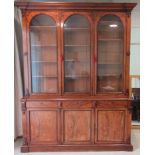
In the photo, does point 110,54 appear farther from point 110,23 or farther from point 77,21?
point 77,21

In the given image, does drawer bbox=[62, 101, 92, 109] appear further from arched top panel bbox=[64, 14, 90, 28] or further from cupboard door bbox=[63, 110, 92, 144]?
arched top panel bbox=[64, 14, 90, 28]

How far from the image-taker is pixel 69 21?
3.28 meters

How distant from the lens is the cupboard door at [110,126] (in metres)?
3.25

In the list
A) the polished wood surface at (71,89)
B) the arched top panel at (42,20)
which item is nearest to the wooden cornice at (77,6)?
the polished wood surface at (71,89)

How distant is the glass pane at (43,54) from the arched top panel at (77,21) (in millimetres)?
250

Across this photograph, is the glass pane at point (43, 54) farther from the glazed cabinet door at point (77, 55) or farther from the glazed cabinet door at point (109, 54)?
the glazed cabinet door at point (109, 54)

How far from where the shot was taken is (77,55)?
11.3 ft

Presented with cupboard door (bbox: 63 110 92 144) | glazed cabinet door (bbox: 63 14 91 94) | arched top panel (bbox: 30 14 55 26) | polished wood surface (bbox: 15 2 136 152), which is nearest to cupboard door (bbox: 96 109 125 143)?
polished wood surface (bbox: 15 2 136 152)

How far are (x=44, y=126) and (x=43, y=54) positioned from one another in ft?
3.98

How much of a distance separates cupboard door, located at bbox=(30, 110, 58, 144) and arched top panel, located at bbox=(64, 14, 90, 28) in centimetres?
147

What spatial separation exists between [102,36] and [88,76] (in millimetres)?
719
